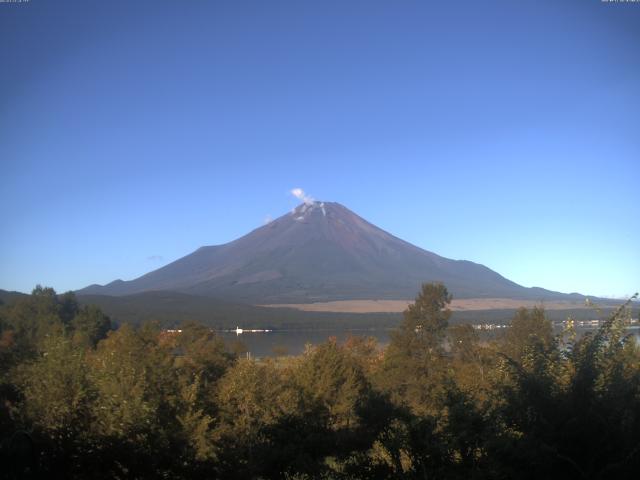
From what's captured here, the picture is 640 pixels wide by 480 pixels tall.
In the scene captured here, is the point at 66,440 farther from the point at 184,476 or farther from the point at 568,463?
the point at 568,463

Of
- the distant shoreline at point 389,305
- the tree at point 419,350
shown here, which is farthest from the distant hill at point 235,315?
the tree at point 419,350

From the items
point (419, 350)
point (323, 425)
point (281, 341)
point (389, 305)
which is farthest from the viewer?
point (389, 305)

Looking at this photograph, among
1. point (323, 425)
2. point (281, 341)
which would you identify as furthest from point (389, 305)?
point (323, 425)

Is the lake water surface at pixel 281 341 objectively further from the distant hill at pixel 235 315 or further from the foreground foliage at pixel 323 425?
the foreground foliage at pixel 323 425

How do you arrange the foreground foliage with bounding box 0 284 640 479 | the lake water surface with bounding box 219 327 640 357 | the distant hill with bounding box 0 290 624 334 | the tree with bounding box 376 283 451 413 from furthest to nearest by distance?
the distant hill with bounding box 0 290 624 334 < the lake water surface with bounding box 219 327 640 357 < the tree with bounding box 376 283 451 413 < the foreground foliage with bounding box 0 284 640 479

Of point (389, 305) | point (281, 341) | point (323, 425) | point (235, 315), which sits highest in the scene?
point (323, 425)

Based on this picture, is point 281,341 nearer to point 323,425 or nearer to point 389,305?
point 323,425

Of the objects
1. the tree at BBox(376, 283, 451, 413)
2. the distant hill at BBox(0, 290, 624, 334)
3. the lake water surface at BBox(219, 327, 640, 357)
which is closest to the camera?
the tree at BBox(376, 283, 451, 413)

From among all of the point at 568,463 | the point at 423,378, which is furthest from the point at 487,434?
the point at 423,378

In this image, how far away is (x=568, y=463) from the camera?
680 cm

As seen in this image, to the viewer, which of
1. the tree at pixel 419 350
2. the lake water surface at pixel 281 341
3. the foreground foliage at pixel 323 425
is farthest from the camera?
the lake water surface at pixel 281 341

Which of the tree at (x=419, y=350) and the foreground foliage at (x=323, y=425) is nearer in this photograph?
the foreground foliage at (x=323, y=425)

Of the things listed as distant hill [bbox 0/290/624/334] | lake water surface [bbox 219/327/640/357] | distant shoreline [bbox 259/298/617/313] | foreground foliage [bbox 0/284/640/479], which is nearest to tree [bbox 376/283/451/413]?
lake water surface [bbox 219/327/640/357]

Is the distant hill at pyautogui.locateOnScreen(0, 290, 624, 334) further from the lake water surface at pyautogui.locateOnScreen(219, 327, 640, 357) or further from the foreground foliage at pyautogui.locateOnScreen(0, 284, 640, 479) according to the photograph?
the foreground foliage at pyautogui.locateOnScreen(0, 284, 640, 479)
